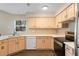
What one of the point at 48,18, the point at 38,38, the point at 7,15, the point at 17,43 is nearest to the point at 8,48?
the point at 17,43

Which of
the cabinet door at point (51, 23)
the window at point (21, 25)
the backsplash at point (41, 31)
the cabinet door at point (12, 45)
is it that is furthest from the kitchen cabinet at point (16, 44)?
the cabinet door at point (51, 23)

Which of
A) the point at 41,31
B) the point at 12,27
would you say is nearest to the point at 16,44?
the point at 12,27

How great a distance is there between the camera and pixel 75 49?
262 centimetres

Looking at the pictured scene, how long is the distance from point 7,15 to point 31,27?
1.50 metres

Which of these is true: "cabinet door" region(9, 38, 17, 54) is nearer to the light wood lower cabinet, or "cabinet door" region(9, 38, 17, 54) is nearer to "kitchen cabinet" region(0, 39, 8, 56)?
the light wood lower cabinet

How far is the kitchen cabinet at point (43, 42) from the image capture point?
7195mm

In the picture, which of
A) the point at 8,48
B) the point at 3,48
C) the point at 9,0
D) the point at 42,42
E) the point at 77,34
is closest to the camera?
the point at 9,0

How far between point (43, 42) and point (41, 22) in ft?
3.99

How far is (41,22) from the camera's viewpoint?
25.4 feet

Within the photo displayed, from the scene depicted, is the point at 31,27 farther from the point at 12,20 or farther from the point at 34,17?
the point at 12,20

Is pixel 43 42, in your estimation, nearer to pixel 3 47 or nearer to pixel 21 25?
pixel 21 25

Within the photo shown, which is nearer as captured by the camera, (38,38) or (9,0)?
(9,0)

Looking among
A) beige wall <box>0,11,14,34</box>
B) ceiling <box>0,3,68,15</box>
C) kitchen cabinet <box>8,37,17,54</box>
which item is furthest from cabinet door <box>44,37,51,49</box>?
beige wall <box>0,11,14,34</box>

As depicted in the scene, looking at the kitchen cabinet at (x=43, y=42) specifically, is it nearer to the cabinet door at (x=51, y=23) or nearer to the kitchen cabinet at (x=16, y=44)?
the kitchen cabinet at (x=16, y=44)
